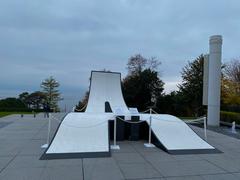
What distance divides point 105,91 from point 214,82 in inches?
252

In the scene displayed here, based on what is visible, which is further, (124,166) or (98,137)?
(98,137)

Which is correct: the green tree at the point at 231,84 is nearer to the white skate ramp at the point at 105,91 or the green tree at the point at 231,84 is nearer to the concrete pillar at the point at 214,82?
the concrete pillar at the point at 214,82

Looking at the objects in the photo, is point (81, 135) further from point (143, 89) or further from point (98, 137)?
point (143, 89)

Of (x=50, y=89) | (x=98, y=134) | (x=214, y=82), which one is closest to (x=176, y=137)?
(x=98, y=134)

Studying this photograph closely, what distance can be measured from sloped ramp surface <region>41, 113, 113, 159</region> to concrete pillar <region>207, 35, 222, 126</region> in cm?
731

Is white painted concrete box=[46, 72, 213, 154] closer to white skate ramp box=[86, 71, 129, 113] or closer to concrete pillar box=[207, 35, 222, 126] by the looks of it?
concrete pillar box=[207, 35, 222, 126]

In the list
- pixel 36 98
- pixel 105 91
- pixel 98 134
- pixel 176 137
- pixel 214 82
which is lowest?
pixel 176 137

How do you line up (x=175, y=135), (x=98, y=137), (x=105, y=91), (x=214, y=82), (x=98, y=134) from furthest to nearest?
1. (x=105, y=91)
2. (x=214, y=82)
3. (x=175, y=135)
4. (x=98, y=134)
5. (x=98, y=137)

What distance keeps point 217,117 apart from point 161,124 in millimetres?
6276

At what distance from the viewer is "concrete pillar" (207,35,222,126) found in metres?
13.5

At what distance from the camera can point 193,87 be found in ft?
73.0

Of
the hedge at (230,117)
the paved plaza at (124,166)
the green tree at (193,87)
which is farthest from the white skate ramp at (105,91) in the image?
the green tree at (193,87)

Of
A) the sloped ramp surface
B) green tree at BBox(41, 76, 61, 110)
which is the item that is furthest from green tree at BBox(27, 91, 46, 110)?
the sloped ramp surface

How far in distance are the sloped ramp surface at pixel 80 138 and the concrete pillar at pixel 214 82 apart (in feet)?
24.0
